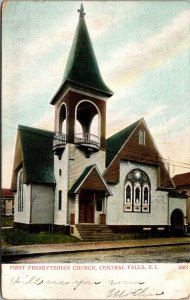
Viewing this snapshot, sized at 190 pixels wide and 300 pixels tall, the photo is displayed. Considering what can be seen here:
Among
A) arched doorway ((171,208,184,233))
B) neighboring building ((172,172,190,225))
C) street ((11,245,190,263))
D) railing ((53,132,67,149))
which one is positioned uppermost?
railing ((53,132,67,149))

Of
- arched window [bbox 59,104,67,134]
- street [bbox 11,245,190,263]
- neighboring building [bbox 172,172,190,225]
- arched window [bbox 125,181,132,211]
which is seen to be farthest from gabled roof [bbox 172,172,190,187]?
arched window [bbox 59,104,67,134]

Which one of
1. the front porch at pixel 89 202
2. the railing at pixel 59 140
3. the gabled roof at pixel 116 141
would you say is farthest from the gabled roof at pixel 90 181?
the railing at pixel 59 140

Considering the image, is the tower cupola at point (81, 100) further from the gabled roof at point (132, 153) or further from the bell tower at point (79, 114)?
the gabled roof at point (132, 153)

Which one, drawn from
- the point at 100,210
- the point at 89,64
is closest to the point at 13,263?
the point at 100,210

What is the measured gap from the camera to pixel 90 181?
292 cm

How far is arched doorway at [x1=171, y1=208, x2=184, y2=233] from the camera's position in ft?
9.80

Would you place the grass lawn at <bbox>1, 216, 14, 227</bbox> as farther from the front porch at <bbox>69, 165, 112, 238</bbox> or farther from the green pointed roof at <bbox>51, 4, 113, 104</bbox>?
the green pointed roof at <bbox>51, 4, 113, 104</bbox>

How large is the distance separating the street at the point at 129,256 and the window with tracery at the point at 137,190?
1.04ft

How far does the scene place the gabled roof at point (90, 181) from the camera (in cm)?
292

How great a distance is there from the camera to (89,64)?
2871 mm

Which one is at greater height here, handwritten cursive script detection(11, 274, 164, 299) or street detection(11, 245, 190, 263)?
street detection(11, 245, 190, 263)

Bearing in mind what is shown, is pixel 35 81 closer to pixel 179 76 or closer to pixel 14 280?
pixel 179 76

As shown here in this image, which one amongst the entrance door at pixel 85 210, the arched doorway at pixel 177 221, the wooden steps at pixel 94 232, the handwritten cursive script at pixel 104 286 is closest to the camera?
the handwritten cursive script at pixel 104 286

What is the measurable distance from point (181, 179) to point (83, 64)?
3.53ft
